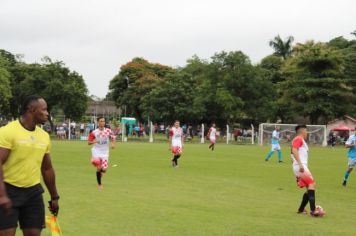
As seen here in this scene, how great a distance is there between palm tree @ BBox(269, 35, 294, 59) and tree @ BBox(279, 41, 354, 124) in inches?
767

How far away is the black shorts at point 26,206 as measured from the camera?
5660 mm

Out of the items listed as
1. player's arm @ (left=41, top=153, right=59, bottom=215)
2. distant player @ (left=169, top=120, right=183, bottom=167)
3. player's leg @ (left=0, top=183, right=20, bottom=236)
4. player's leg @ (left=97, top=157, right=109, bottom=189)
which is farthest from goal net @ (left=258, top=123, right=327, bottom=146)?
player's leg @ (left=0, top=183, right=20, bottom=236)

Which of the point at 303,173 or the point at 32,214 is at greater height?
the point at 303,173

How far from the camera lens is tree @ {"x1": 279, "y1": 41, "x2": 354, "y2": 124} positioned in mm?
53625

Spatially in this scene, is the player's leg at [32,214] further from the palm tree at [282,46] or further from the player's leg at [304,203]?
the palm tree at [282,46]

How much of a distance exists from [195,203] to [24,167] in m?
6.42

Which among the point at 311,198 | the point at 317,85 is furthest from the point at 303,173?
the point at 317,85

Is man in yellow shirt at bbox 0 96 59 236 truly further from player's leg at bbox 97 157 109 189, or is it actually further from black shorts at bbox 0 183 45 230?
player's leg at bbox 97 157 109 189

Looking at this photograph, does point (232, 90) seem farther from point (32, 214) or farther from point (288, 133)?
point (32, 214)

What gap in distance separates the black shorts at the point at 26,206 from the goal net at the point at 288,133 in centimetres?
4414

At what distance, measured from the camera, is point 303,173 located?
10.8 metres

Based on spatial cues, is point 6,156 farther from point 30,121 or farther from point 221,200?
point 221,200

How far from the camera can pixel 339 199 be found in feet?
43.4

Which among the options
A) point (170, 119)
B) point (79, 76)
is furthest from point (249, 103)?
point (79, 76)
